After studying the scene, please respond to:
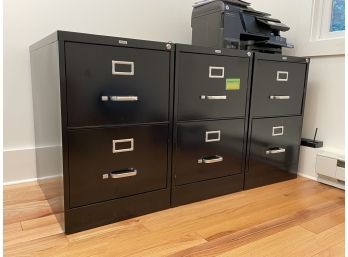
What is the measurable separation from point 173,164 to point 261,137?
0.57 meters

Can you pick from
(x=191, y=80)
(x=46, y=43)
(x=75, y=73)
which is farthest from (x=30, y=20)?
(x=191, y=80)

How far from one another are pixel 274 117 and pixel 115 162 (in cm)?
95

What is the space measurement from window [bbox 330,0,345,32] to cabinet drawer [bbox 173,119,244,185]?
0.95 m

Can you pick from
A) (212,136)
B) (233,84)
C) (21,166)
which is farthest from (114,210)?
(233,84)

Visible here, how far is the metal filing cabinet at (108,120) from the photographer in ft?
3.38

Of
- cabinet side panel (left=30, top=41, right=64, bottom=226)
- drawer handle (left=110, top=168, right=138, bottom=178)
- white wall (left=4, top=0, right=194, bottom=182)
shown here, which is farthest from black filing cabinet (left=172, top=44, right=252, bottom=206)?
white wall (left=4, top=0, right=194, bottom=182)

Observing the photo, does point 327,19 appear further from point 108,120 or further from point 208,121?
point 108,120

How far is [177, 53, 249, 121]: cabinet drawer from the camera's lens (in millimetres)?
1288

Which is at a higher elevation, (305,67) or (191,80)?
(305,67)

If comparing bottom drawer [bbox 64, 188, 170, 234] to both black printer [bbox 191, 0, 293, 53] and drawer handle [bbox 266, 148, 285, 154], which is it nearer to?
drawer handle [bbox 266, 148, 285, 154]

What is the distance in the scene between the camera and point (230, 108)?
4.76 ft

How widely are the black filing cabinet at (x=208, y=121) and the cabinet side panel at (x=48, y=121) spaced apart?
485 mm

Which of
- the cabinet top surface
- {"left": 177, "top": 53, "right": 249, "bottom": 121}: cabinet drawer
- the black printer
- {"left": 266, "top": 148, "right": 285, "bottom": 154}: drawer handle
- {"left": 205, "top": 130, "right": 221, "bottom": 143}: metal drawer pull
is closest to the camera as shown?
the cabinet top surface

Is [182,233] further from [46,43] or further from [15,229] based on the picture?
[46,43]
